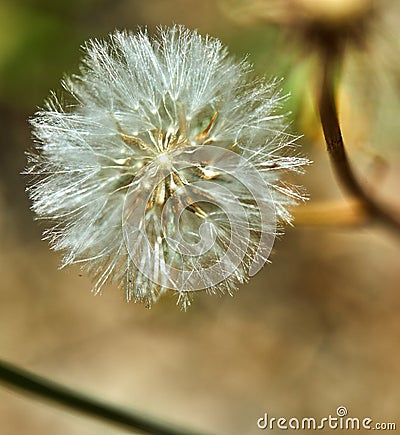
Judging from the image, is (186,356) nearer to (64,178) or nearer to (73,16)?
(73,16)

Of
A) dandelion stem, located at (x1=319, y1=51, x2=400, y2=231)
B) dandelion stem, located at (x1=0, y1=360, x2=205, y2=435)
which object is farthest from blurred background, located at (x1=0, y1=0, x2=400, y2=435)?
dandelion stem, located at (x1=0, y1=360, x2=205, y2=435)

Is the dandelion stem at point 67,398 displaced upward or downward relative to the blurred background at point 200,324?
downward

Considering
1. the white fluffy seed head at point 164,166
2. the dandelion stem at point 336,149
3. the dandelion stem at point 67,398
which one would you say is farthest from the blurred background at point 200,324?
the white fluffy seed head at point 164,166

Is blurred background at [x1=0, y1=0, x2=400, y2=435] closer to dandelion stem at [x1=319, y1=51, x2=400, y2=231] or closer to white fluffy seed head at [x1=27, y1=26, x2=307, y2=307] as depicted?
dandelion stem at [x1=319, y1=51, x2=400, y2=231]

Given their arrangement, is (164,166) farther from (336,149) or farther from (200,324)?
(200,324)

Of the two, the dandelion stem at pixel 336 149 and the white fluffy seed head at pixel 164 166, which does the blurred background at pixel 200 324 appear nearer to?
the dandelion stem at pixel 336 149
